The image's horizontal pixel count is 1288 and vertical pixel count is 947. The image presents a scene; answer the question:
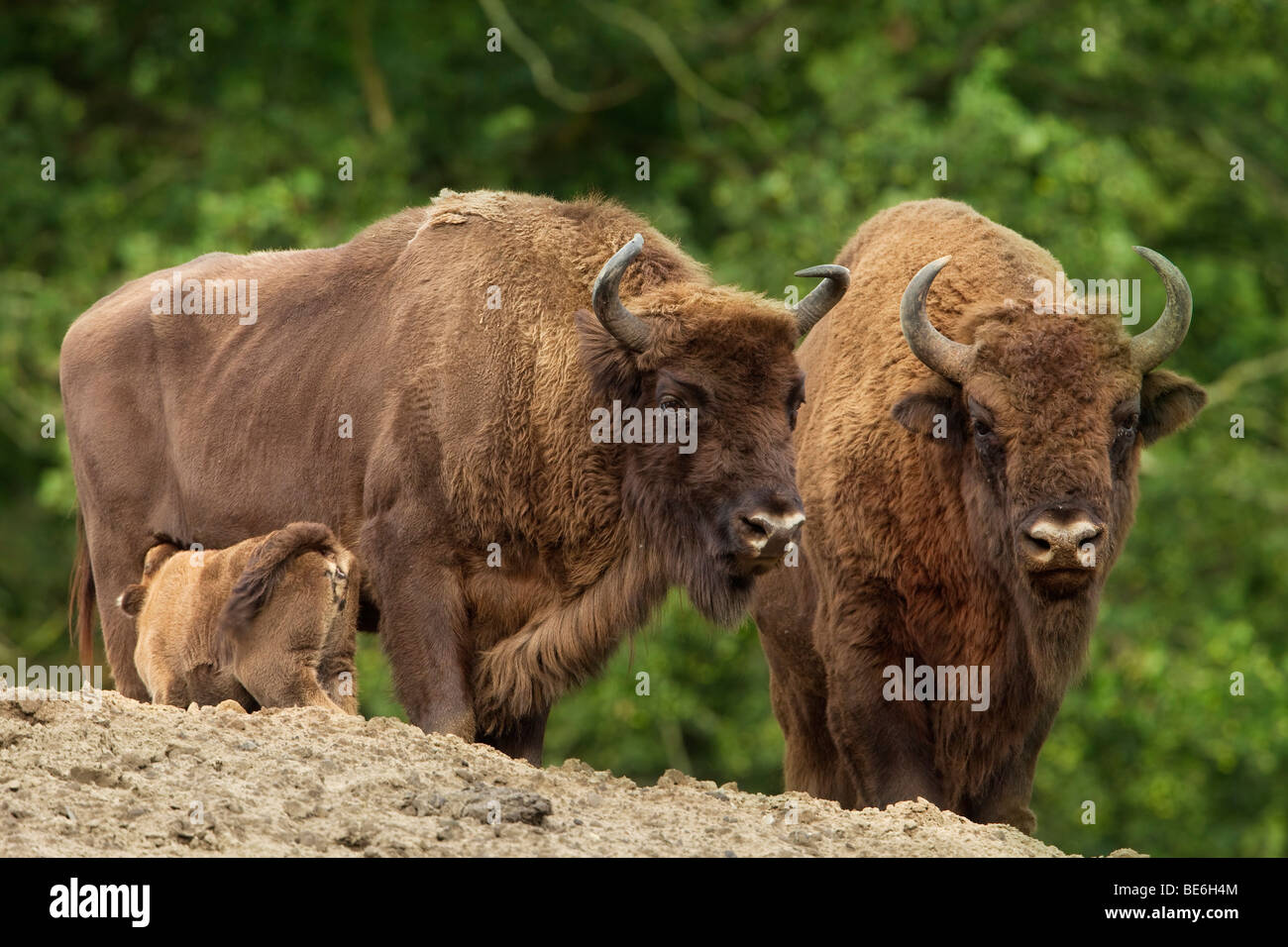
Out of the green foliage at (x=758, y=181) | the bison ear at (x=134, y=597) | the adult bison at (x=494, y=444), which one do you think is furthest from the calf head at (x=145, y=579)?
the green foliage at (x=758, y=181)

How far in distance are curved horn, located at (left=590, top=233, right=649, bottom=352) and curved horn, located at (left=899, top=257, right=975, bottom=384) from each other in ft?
4.13

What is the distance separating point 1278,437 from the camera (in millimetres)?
18625

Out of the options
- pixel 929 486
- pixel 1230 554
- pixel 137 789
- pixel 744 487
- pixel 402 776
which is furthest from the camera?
pixel 1230 554

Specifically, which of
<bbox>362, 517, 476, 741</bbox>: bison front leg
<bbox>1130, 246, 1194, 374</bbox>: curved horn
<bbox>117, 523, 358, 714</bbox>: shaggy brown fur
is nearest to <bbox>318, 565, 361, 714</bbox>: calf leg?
<bbox>117, 523, 358, 714</bbox>: shaggy brown fur

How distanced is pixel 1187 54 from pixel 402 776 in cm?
1663

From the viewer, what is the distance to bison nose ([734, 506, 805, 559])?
690cm

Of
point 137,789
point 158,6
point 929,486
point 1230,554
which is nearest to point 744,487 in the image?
point 929,486

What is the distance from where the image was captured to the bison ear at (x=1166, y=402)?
8.08 metres

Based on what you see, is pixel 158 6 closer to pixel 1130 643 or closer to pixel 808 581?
pixel 1130 643

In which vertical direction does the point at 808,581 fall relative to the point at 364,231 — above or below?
below

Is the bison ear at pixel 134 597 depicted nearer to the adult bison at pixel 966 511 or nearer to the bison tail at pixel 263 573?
the bison tail at pixel 263 573

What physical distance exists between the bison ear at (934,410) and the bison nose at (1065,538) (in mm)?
741

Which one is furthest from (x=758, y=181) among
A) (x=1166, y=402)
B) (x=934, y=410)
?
(x=934, y=410)

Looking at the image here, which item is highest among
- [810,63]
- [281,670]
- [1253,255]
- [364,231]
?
[810,63]
